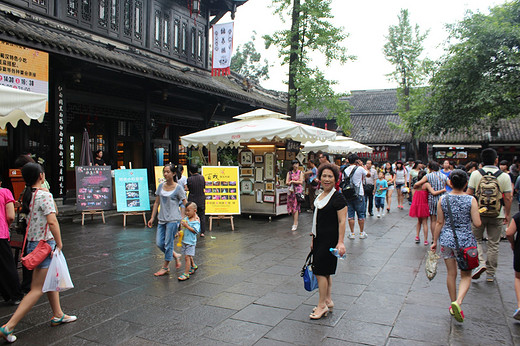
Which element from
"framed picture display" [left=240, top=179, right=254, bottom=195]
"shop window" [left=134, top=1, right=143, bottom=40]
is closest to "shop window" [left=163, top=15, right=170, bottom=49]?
"shop window" [left=134, top=1, right=143, bottom=40]

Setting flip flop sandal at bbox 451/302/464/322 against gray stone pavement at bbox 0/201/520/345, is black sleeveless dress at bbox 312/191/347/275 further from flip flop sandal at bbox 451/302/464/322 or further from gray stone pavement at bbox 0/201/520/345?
flip flop sandal at bbox 451/302/464/322

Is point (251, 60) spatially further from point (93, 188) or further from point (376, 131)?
point (93, 188)

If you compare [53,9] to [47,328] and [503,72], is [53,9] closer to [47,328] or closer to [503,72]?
[47,328]

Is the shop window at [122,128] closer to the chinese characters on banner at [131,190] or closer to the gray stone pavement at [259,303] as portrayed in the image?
the chinese characters on banner at [131,190]

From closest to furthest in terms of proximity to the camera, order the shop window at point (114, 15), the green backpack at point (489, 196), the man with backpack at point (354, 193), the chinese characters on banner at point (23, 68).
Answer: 1. the green backpack at point (489, 196)
2. the chinese characters on banner at point (23, 68)
3. the man with backpack at point (354, 193)
4. the shop window at point (114, 15)

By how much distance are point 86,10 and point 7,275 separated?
31.7ft

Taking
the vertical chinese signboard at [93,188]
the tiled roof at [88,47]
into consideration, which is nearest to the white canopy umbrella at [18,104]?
the tiled roof at [88,47]

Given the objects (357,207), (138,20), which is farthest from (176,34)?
(357,207)

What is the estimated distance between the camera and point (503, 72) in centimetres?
1678

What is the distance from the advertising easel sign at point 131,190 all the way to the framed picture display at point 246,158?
2.83 meters

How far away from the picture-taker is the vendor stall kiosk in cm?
1022

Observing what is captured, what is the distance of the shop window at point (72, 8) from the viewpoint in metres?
10.9

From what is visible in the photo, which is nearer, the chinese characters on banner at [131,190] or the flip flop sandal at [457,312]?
the flip flop sandal at [457,312]

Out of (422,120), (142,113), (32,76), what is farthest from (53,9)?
(422,120)
